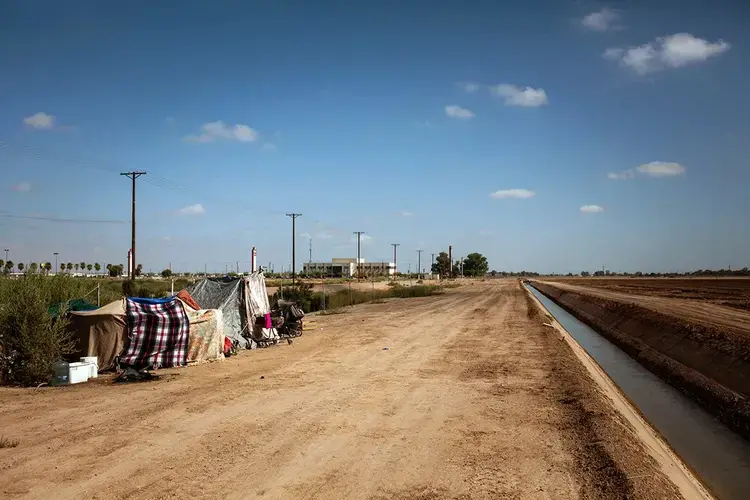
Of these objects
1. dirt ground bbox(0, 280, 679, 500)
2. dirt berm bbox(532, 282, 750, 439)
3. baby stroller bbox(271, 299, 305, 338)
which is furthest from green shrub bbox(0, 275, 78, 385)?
dirt berm bbox(532, 282, 750, 439)

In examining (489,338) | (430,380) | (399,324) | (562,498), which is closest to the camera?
(562,498)

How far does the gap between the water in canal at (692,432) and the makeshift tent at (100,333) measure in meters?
12.1

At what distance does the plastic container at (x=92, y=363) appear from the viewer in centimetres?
1225

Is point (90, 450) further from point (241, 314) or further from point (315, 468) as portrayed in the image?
point (241, 314)

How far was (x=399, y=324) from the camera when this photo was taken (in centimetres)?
2536

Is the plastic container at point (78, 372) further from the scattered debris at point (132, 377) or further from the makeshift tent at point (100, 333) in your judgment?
the makeshift tent at point (100, 333)

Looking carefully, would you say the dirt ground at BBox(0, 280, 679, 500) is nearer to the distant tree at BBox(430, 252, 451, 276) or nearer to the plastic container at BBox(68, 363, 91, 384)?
the plastic container at BBox(68, 363, 91, 384)

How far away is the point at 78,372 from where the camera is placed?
38.7 ft

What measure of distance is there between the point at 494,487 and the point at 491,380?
6.27 m

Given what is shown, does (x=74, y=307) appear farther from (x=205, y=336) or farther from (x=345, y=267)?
(x=345, y=267)

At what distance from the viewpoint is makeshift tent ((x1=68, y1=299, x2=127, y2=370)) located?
12.8 metres

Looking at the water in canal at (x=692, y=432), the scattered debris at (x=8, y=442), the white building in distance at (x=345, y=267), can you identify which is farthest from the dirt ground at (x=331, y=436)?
the white building in distance at (x=345, y=267)

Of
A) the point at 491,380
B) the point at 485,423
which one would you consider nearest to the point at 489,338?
the point at 491,380

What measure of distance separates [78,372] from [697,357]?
55.1 ft
